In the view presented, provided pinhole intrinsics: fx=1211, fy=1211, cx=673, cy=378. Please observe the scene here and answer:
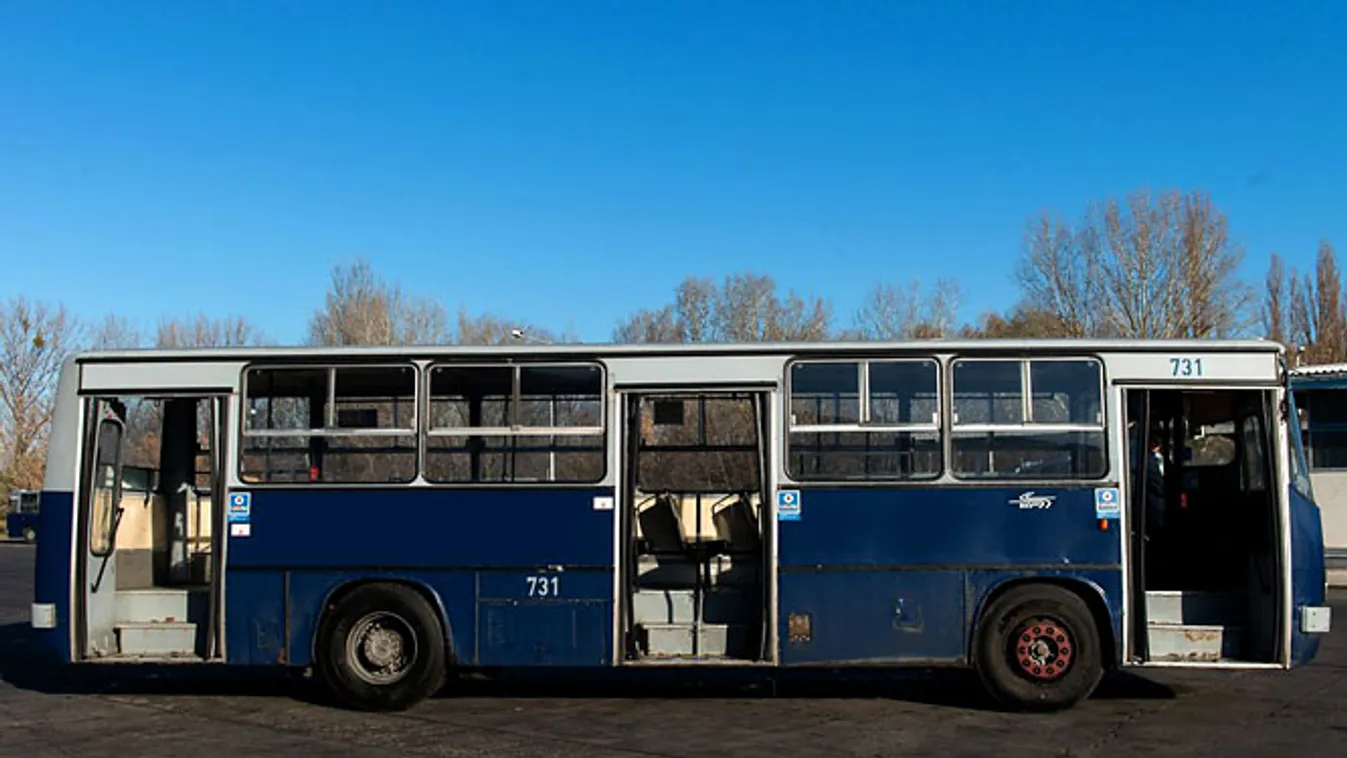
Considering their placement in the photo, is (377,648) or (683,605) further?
(683,605)

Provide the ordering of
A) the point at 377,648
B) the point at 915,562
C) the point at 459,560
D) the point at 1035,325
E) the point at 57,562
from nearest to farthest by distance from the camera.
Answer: the point at 915,562 → the point at 459,560 → the point at 377,648 → the point at 57,562 → the point at 1035,325

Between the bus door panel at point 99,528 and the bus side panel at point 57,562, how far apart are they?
97 mm

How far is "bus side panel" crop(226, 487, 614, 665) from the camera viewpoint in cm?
1006

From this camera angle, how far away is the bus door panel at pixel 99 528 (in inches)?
413

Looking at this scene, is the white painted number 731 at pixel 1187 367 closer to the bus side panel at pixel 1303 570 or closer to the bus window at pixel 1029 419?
the bus window at pixel 1029 419

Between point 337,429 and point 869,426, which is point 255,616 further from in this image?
point 869,426

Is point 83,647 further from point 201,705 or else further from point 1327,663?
point 1327,663

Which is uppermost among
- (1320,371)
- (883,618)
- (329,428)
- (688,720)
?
(1320,371)

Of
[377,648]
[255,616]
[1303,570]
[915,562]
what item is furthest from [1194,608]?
[255,616]

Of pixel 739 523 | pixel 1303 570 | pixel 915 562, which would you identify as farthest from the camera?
pixel 739 523

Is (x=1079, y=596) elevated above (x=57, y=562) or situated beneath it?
situated beneath

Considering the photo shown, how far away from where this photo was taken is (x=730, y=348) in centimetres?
1024

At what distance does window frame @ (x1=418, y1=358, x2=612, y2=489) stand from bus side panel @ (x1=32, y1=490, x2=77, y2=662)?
3174 mm

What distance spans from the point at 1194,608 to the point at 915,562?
2.49m
